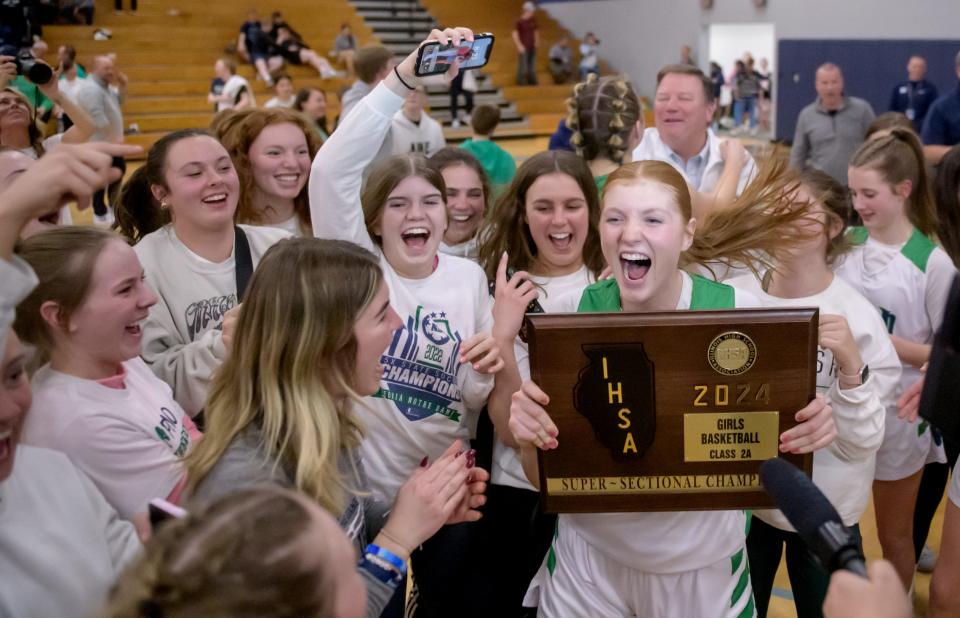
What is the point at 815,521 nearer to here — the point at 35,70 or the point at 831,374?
the point at 831,374

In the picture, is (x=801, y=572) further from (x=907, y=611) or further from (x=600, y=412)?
(x=907, y=611)

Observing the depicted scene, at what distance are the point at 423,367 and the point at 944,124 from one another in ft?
20.6

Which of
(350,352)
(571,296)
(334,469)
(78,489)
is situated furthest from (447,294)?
(78,489)

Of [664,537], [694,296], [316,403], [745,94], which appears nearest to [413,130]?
[694,296]

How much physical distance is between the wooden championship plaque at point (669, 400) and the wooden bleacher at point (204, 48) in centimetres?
1633

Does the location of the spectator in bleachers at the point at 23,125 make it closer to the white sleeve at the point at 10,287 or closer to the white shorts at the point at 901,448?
the white sleeve at the point at 10,287

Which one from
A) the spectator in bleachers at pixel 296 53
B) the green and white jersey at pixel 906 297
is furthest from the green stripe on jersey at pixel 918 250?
the spectator in bleachers at pixel 296 53

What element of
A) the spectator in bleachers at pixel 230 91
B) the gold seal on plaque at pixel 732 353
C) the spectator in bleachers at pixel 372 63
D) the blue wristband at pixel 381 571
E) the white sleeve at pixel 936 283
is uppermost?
the spectator in bleachers at pixel 230 91

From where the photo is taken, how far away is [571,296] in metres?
2.86

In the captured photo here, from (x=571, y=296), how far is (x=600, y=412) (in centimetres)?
71

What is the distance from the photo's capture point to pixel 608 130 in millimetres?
4145

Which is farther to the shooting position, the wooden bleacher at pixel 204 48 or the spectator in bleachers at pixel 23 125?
the wooden bleacher at pixel 204 48

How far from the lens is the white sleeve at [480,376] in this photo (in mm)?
2859

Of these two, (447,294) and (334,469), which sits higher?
(447,294)
